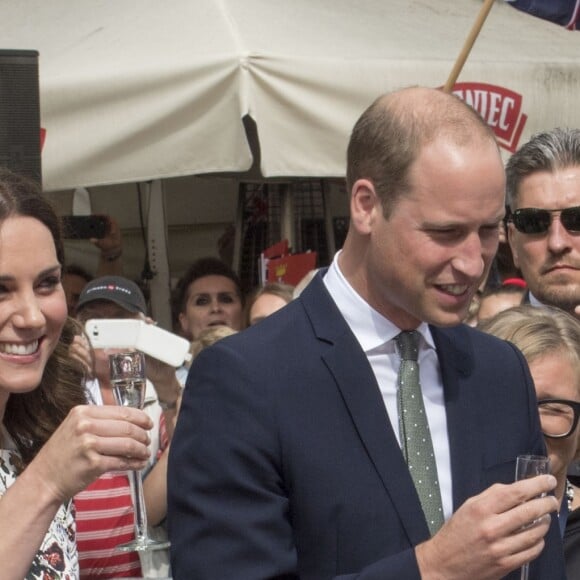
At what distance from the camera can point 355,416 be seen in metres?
2.55

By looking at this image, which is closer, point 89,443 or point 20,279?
point 89,443

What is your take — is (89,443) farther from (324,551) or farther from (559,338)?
(559,338)

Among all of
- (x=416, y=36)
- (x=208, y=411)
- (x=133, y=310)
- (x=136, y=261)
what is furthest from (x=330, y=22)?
(x=208, y=411)

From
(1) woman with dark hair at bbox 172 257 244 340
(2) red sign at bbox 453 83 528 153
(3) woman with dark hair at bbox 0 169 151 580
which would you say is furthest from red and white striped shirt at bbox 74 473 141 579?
(2) red sign at bbox 453 83 528 153

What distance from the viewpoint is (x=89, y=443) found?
2387mm

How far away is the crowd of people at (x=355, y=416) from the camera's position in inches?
95.3

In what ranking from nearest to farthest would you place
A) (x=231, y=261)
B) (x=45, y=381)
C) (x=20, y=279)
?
(x=20, y=279) < (x=45, y=381) < (x=231, y=261)

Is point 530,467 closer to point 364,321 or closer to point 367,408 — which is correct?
point 367,408

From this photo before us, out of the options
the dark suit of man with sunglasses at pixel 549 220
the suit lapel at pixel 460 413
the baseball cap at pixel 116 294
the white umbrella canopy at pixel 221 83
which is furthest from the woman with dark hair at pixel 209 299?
the suit lapel at pixel 460 413

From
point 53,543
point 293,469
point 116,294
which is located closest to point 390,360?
point 293,469

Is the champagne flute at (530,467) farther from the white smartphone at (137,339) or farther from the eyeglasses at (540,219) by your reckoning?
the white smartphone at (137,339)

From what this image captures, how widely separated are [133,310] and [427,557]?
3259mm

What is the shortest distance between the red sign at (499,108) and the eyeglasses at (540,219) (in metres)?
2.24

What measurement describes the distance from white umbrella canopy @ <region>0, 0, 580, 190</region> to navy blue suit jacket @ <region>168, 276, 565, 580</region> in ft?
10.8
